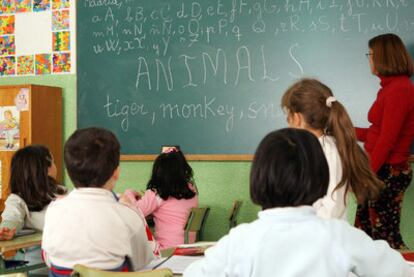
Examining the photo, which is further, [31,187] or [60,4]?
[60,4]

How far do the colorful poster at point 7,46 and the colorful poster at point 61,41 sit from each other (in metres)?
0.42

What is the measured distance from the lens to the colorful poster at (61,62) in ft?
15.8

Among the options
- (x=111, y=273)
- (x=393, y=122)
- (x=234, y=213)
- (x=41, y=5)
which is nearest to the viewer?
(x=111, y=273)

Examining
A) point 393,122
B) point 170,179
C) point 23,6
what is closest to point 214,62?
point 170,179

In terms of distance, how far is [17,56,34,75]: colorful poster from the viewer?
4.93 meters

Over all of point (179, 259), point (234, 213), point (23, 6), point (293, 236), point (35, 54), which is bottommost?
point (234, 213)

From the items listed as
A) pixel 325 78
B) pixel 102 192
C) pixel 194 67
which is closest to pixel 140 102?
pixel 194 67

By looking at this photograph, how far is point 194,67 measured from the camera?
4.31 metres

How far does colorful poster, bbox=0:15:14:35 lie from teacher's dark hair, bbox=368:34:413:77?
309cm

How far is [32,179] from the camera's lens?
313 centimetres

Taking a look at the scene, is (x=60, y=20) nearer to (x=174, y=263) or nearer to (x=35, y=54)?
(x=35, y=54)

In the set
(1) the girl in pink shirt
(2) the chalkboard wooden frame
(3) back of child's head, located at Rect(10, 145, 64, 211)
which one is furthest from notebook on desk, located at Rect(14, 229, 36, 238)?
(2) the chalkboard wooden frame

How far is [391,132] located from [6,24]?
335 centimetres

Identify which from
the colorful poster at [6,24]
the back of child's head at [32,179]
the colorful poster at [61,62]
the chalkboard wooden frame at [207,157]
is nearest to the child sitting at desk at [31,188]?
the back of child's head at [32,179]
